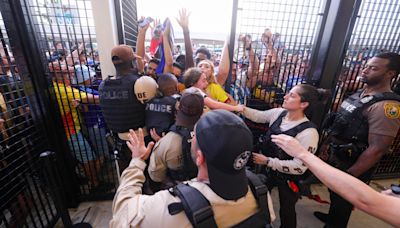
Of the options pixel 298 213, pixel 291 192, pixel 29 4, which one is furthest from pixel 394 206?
pixel 29 4

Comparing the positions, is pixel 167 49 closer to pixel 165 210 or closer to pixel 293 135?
pixel 293 135

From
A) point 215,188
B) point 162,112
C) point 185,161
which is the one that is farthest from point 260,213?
point 162,112

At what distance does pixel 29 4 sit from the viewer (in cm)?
174

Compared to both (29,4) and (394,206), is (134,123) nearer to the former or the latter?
(29,4)

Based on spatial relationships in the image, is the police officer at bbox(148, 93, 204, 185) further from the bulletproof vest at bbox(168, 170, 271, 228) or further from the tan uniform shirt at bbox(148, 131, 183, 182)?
the bulletproof vest at bbox(168, 170, 271, 228)

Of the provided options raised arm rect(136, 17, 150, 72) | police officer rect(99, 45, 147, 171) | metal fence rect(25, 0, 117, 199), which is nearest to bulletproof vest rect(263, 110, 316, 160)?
police officer rect(99, 45, 147, 171)

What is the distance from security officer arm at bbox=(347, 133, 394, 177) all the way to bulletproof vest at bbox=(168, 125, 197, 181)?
144cm

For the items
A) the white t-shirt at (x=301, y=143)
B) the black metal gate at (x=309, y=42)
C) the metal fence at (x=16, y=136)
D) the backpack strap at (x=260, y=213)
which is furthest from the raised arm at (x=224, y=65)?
the metal fence at (x=16, y=136)

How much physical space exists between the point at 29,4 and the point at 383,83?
3.26m

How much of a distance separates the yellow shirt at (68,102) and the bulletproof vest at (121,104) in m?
0.51

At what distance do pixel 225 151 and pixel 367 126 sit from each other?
64.0 inches

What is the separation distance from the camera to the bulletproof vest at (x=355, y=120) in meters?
1.63

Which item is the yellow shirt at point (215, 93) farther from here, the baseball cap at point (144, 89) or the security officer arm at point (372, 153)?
the security officer arm at point (372, 153)

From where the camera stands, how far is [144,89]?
5.57 feet
